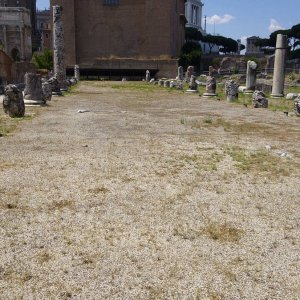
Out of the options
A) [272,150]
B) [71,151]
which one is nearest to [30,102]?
[71,151]

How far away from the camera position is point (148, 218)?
3.75m

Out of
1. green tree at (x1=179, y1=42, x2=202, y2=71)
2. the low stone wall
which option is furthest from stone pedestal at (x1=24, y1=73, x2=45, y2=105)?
green tree at (x1=179, y1=42, x2=202, y2=71)

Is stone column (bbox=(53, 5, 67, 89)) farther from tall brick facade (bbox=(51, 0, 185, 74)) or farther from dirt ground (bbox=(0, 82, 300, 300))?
tall brick facade (bbox=(51, 0, 185, 74))

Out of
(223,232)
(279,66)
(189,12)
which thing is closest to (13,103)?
(223,232)

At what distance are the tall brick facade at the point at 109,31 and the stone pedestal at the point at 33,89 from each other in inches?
1240

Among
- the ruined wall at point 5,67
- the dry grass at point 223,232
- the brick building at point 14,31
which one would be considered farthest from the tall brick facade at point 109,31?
the dry grass at point 223,232

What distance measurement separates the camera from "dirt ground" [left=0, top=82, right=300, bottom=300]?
105 inches

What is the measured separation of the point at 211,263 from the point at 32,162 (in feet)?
11.7

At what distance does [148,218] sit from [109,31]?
43944 mm

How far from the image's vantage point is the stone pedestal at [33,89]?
12.8m

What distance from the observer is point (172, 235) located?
340 cm

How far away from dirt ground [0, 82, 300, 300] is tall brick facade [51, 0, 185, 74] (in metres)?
38.4

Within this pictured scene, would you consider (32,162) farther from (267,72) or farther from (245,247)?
(267,72)

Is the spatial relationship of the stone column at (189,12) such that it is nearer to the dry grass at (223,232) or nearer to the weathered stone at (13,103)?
the weathered stone at (13,103)
